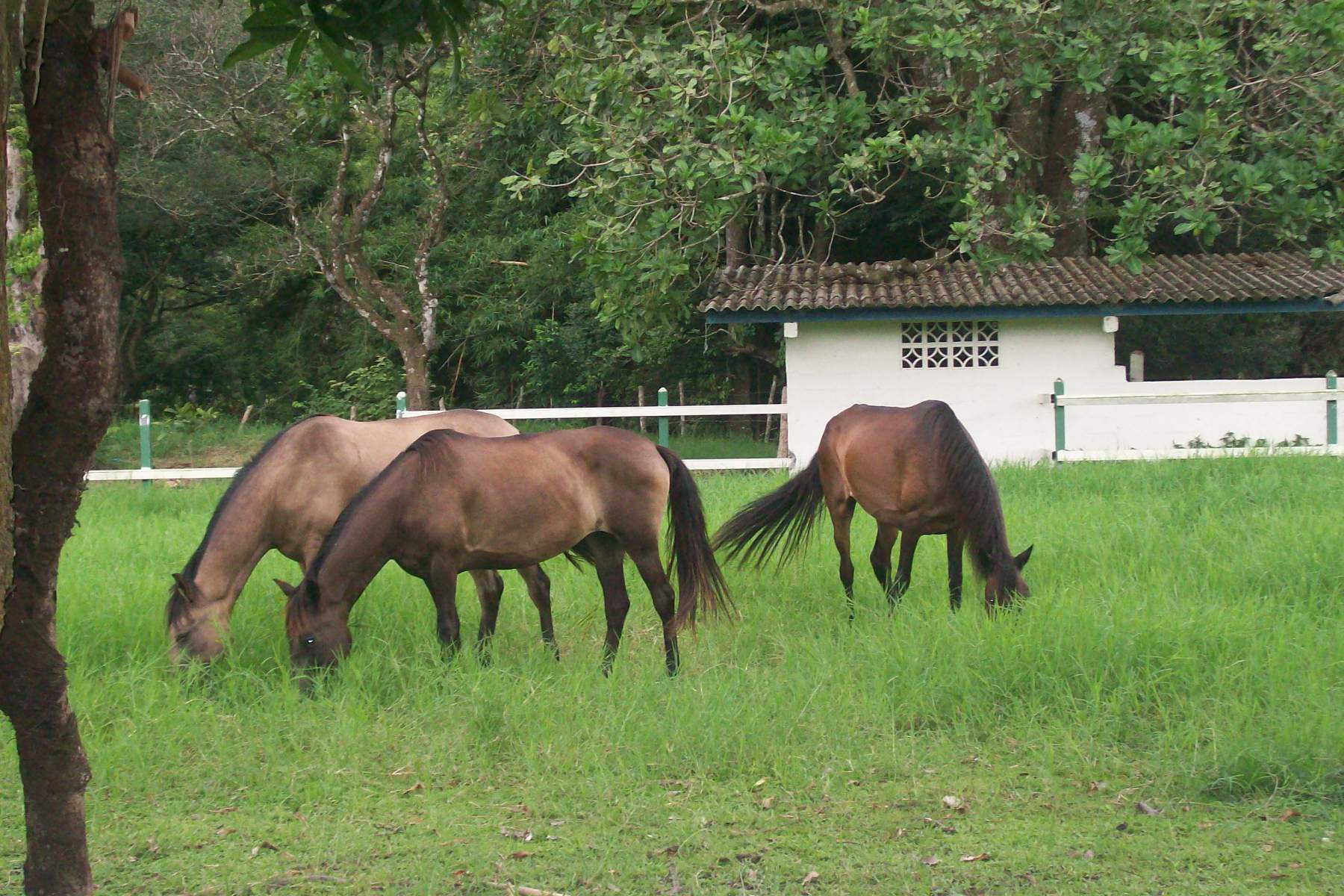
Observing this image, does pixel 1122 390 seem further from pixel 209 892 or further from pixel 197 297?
pixel 197 297

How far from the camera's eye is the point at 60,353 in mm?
3508

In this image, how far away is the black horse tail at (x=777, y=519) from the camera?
8758 mm

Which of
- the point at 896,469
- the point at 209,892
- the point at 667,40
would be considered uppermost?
the point at 667,40

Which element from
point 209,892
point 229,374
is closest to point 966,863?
point 209,892

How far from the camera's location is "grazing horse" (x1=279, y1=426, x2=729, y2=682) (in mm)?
6473

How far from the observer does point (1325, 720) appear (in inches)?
205

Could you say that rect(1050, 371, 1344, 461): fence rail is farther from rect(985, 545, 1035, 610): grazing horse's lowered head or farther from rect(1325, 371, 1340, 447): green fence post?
rect(985, 545, 1035, 610): grazing horse's lowered head

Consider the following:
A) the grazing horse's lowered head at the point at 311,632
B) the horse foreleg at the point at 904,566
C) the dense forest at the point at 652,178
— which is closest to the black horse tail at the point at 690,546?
the horse foreleg at the point at 904,566

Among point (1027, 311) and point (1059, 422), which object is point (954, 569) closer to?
point (1059, 422)

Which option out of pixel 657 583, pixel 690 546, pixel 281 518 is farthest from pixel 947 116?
pixel 281 518

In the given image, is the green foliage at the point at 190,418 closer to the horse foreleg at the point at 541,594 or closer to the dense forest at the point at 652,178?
the dense forest at the point at 652,178

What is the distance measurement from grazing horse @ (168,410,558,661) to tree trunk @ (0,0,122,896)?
313 cm

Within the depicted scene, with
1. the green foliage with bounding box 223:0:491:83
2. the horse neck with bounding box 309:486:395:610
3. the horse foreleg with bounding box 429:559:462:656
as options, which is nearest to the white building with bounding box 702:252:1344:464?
the horse foreleg with bounding box 429:559:462:656

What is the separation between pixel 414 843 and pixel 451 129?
61.9 feet
